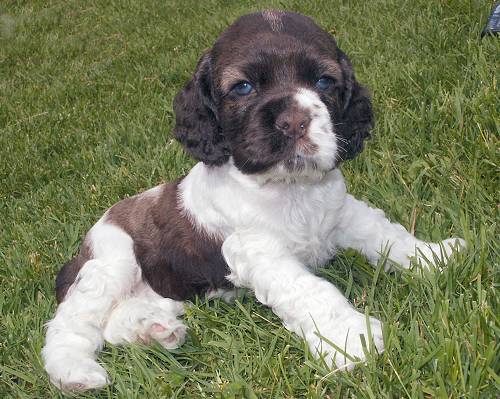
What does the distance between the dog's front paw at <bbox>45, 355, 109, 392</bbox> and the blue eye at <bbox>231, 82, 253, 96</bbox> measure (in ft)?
4.96

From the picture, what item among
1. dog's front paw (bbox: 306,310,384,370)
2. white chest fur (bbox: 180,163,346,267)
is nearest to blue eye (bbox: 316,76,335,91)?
white chest fur (bbox: 180,163,346,267)

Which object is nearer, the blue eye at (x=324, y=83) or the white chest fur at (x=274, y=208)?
the blue eye at (x=324, y=83)

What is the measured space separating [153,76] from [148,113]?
4.31 ft

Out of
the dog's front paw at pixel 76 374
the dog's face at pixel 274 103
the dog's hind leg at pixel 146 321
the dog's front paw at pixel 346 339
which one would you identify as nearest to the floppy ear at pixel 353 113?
the dog's face at pixel 274 103

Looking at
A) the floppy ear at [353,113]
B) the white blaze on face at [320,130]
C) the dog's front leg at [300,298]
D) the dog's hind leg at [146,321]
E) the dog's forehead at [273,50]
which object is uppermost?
the dog's forehead at [273,50]

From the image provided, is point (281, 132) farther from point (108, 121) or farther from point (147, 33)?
point (147, 33)

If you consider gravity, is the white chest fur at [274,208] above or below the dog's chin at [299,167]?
below

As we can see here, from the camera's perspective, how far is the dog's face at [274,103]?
3207mm

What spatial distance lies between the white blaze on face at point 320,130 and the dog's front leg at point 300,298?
0.56m

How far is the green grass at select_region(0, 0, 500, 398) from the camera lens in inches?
112

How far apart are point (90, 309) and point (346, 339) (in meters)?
1.61

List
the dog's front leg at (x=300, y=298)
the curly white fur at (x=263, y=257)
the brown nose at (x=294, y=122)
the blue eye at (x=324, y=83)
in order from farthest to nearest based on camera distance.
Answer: the blue eye at (x=324, y=83) → the curly white fur at (x=263, y=257) → the brown nose at (x=294, y=122) → the dog's front leg at (x=300, y=298)

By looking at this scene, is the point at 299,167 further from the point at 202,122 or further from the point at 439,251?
the point at 439,251

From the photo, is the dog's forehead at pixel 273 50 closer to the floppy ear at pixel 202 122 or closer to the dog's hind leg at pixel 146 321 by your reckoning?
the floppy ear at pixel 202 122
